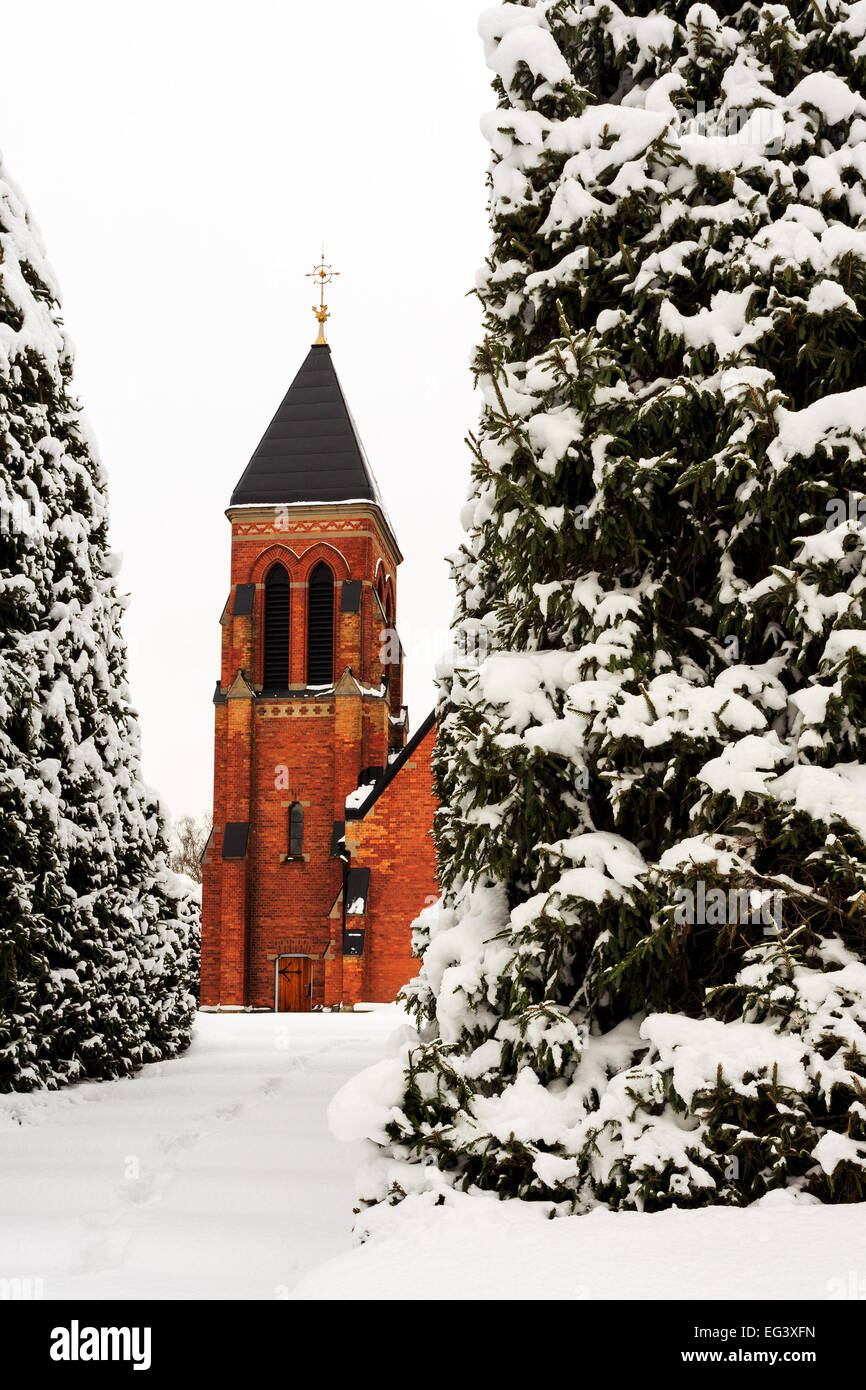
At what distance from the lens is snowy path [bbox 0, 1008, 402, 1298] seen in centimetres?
440

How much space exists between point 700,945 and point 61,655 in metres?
6.94

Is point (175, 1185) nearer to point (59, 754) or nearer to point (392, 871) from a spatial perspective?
point (59, 754)

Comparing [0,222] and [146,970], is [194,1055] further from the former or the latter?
[0,222]

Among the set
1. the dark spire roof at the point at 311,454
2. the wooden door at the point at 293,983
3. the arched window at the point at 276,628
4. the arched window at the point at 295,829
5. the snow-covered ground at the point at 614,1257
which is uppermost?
the dark spire roof at the point at 311,454

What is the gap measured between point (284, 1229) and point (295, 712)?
30624 mm

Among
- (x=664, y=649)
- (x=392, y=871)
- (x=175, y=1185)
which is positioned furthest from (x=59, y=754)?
(x=392, y=871)

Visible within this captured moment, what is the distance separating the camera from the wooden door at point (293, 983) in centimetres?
3384

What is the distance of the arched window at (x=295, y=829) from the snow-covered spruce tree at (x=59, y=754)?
76.7 feet

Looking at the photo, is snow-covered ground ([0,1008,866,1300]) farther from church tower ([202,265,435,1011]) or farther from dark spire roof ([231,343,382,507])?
dark spire roof ([231,343,382,507])

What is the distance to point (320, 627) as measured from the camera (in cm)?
3616

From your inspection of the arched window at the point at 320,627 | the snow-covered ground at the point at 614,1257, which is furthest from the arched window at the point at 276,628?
the snow-covered ground at the point at 614,1257

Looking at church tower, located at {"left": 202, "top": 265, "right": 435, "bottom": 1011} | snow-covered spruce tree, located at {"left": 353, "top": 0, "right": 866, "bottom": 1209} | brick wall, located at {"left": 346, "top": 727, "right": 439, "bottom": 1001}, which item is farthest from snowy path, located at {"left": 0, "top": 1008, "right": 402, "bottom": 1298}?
church tower, located at {"left": 202, "top": 265, "right": 435, "bottom": 1011}

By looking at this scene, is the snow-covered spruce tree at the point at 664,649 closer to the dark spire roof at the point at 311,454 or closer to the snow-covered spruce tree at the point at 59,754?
the snow-covered spruce tree at the point at 59,754

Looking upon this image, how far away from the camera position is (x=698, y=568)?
476 centimetres
